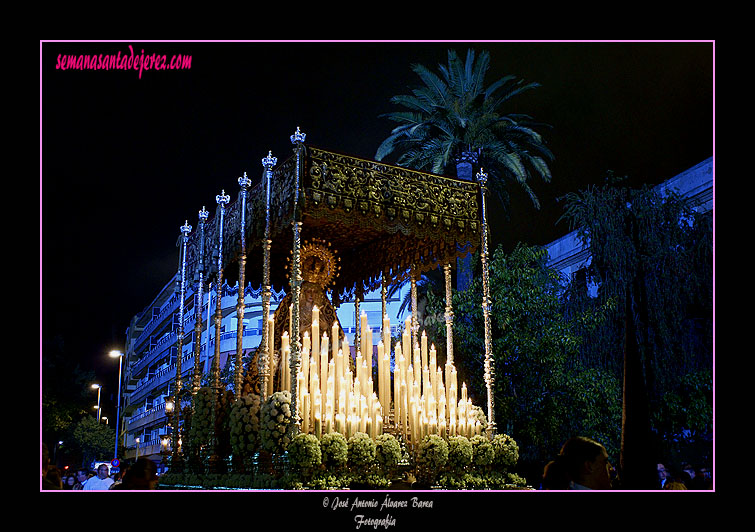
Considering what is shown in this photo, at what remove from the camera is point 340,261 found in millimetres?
12430

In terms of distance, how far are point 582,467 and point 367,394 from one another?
437 cm

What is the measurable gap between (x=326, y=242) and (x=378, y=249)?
2.89 ft

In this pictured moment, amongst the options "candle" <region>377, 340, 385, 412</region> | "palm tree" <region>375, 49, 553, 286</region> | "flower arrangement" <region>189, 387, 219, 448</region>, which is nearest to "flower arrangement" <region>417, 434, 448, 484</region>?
"candle" <region>377, 340, 385, 412</region>

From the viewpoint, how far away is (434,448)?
9023 mm

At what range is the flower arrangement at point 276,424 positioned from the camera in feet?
28.1

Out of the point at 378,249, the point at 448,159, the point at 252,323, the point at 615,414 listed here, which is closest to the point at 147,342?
the point at 252,323

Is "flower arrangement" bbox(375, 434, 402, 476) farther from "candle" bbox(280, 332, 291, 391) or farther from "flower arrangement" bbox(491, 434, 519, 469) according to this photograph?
"candle" bbox(280, 332, 291, 391)

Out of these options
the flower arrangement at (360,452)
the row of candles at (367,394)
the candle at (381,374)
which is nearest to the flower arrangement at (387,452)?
the flower arrangement at (360,452)

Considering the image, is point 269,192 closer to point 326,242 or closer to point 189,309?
point 326,242

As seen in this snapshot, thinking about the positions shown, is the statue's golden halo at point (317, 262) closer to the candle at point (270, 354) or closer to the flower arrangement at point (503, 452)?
the candle at point (270, 354)

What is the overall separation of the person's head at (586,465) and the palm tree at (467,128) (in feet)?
53.0

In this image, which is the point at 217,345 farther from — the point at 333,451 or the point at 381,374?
the point at 333,451

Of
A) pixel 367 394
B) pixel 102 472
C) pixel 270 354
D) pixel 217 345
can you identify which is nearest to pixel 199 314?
pixel 217 345

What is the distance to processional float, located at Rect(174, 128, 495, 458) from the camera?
902 cm
